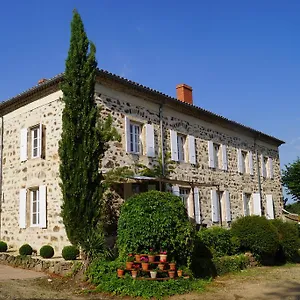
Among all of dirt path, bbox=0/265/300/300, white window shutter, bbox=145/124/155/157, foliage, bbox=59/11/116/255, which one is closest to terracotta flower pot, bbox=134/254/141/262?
dirt path, bbox=0/265/300/300

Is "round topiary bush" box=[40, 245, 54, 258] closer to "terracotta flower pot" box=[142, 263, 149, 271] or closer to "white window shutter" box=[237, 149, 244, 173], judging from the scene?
"terracotta flower pot" box=[142, 263, 149, 271]

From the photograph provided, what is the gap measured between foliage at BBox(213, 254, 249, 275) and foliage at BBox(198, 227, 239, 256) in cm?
31

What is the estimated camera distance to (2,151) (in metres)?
15.1

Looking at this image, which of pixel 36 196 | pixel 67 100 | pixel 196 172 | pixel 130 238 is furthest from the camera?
pixel 196 172

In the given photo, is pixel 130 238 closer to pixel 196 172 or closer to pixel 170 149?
pixel 170 149

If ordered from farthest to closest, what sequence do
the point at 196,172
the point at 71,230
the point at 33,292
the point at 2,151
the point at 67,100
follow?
the point at 196,172, the point at 2,151, the point at 67,100, the point at 71,230, the point at 33,292

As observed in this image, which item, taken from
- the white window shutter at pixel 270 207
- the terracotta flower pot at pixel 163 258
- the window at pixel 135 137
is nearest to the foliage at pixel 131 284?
the terracotta flower pot at pixel 163 258

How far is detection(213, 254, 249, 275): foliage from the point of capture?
37.1 ft

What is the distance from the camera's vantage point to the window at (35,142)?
13.5 metres

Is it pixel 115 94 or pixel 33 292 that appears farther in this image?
pixel 115 94

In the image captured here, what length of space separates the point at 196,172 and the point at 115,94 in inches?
202

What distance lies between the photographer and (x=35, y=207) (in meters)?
13.5

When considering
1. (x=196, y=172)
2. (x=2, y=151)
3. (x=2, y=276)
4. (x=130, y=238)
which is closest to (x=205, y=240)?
(x=130, y=238)

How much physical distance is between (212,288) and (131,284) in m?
1.97
